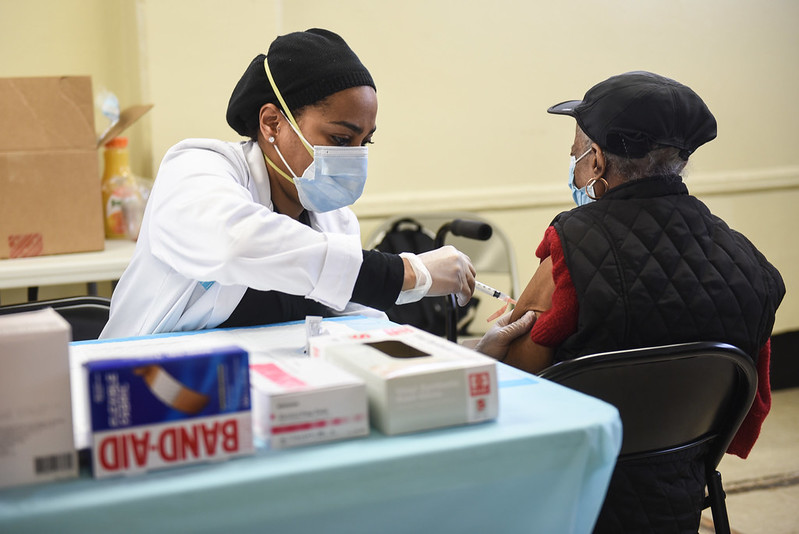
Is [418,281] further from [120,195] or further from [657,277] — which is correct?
[120,195]

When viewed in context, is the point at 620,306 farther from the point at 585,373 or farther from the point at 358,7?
the point at 358,7

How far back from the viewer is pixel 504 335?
1446mm

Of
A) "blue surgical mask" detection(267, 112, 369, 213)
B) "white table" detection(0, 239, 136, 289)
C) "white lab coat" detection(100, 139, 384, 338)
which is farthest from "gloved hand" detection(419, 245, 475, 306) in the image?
"white table" detection(0, 239, 136, 289)

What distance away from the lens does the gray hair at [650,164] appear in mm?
1419

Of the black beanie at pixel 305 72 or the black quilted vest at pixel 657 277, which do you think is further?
the black beanie at pixel 305 72

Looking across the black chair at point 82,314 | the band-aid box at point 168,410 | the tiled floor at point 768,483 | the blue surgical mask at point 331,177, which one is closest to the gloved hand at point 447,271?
the blue surgical mask at point 331,177

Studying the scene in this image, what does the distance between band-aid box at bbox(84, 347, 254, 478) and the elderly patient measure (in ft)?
2.36

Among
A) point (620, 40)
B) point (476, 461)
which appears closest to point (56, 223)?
point (476, 461)

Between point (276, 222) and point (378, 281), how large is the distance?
0.19 meters

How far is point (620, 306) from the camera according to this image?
1.28 m

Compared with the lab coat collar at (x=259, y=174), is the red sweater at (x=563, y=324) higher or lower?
lower

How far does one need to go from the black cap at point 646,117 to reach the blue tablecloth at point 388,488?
0.63 m

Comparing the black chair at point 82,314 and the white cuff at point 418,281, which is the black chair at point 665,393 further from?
the black chair at point 82,314

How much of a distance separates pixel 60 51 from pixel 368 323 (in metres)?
1.87
